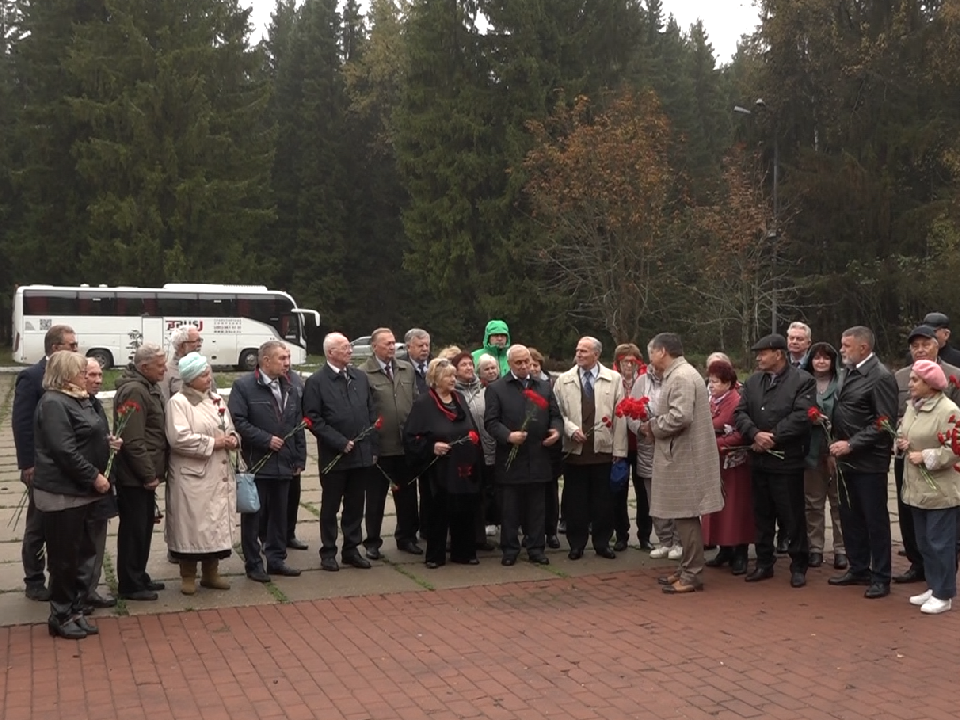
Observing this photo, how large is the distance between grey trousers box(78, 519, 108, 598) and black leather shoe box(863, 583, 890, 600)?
521cm

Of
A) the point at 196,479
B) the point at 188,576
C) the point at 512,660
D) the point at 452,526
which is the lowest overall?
the point at 512,660

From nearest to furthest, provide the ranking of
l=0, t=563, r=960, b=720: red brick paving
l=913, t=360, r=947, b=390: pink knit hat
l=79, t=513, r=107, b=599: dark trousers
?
l=0, t=563, r=960, b=720: red brick paving
l=79, t=513, r=107, b=599: dark trousers
l=913, t=360, r=947, b=390: pink knit hat

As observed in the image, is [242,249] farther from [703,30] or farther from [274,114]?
[703,30]

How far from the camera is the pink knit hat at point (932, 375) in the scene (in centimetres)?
729

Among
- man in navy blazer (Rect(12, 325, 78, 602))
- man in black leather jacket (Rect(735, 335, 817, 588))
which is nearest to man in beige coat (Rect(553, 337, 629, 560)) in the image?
man in black leather jacket (Rect(735, 335, 817, 588))

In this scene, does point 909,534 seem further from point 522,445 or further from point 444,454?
point 444,454

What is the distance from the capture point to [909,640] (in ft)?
21.5

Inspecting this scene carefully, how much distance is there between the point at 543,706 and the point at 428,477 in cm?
349

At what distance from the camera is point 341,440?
27.3 feet

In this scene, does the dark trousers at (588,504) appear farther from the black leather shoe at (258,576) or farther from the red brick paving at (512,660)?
the black leather shoe at (258,576)

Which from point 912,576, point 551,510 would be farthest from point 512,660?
point 912,576

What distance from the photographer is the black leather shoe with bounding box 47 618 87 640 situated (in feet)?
21.7

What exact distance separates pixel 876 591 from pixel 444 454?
330 centimetres

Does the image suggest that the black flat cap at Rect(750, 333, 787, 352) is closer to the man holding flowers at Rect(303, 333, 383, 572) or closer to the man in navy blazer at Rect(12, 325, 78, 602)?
the man holding flowers at Rect(303, 333, 383, 572)
